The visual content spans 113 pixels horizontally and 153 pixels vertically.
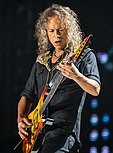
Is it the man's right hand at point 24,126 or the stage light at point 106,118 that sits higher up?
the man's right hand at point 24,126

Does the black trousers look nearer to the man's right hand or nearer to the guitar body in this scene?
the guitar body

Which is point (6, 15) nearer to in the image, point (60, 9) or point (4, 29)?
point (4, 29)

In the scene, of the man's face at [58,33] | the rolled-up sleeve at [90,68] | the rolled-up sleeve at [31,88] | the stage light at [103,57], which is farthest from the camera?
the stage light at [103,57]

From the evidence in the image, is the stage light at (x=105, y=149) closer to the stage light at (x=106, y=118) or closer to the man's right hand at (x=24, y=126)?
the stage light at (x=106, y=118)

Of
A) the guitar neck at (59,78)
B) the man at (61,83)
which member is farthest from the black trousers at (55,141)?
the guitar neck at (59,78)

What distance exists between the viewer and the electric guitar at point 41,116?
6.17 ft

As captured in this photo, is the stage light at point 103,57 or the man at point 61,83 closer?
the man at point 61,83

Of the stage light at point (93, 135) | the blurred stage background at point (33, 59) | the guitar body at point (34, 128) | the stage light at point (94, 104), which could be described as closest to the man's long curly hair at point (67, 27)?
the guitar body at point (34, 128)

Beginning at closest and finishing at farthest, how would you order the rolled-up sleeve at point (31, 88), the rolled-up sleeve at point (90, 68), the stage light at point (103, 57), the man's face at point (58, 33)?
the rolled-up sleeve at point (90, 68) < the man's face at point (58, 33) < the rolled-up sleeve at point (31, 88) < the stage light at point (103, 57)

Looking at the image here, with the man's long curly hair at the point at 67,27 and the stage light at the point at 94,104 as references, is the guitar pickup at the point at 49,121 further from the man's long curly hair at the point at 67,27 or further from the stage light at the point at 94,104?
the stage light at the point at 94,104

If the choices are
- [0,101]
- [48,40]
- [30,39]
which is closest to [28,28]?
[30,39]

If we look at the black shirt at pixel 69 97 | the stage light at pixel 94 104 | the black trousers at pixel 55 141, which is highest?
the black shirt at pixel 69 97

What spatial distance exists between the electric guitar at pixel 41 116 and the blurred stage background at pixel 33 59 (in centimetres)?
105

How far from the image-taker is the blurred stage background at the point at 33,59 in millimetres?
3006
